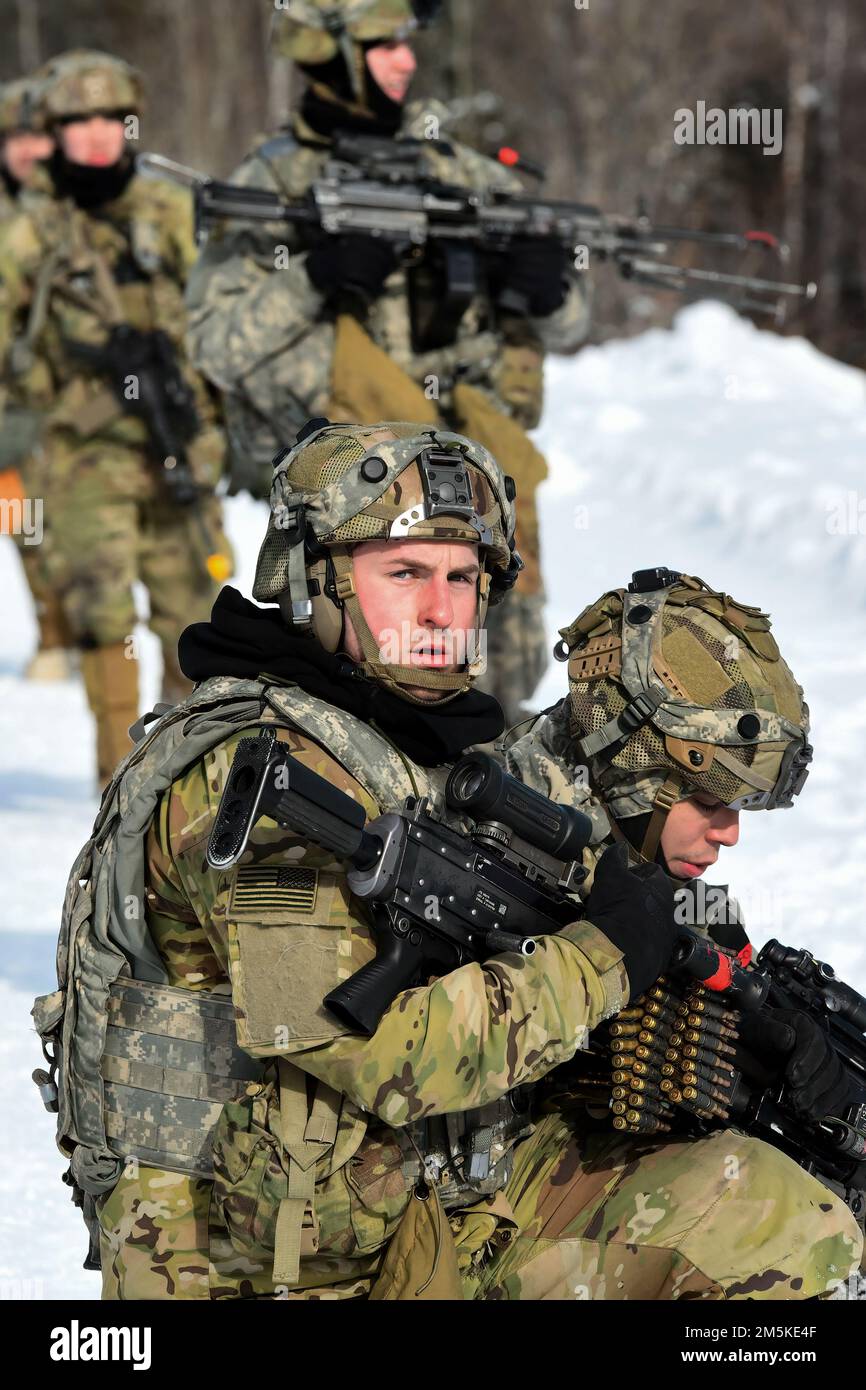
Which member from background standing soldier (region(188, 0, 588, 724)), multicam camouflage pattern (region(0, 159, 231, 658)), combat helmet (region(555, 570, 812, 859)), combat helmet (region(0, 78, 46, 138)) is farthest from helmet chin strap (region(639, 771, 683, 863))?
combat helmet (region(0, 78, 46, 138))

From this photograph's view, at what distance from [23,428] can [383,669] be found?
571cm

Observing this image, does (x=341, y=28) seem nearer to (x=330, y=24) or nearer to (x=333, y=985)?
(x=330, y=24)

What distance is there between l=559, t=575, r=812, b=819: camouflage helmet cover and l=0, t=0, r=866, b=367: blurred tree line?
1670 centimetres

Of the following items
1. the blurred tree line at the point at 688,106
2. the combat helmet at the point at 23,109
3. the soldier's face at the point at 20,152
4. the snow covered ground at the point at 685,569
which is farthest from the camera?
the blurred tree line at the point at 688,106

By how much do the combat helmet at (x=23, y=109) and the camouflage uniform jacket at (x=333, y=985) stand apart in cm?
583

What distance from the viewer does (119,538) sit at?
7836 mm

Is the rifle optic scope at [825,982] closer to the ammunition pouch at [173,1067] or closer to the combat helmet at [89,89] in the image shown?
the ammunition pouch at [173,1067]

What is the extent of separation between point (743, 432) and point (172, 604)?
18.2 feet

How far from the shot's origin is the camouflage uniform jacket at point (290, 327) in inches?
271

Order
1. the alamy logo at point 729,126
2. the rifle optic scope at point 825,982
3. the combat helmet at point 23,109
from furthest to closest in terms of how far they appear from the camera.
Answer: the alamy logo at point 729,126
the combat helmet at point 23,109
the rifle optic scope at point 825,982
